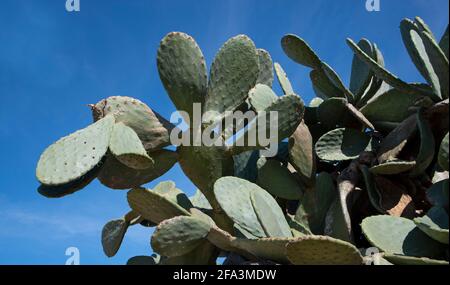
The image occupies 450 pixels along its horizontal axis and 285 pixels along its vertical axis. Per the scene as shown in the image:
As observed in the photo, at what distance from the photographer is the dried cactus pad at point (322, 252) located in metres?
1.42

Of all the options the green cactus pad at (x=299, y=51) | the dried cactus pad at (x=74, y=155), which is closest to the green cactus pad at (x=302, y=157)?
the green cactus pad at (x=299, y=51)

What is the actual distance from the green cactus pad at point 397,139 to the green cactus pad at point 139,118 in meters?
0.81

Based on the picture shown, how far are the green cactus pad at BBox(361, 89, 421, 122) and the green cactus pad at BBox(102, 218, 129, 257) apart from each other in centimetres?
113

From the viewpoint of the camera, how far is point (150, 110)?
79.3 inches

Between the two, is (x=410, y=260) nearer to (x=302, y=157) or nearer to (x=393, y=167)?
(x=393, y=167)

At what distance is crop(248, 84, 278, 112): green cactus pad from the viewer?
2.01 meters

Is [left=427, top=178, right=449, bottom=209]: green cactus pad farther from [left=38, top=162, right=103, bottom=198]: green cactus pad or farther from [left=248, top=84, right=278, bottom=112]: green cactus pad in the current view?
[left=38, top=162, right=103, bottom=198]: green cactus pad

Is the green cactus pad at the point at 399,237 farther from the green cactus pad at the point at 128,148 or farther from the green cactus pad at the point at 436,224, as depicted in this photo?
the green cactus pad at the point at 128,148

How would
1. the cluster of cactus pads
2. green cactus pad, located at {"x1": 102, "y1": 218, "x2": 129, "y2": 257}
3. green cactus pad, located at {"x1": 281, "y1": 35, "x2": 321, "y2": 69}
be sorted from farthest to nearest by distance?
green cactus pad, located at {"x1": 102, "y1": 218, "x2": 129, "y2": 257} < green cactus pad, located at {"x1": 281, "y1": 35, "x2": 321, "y2": 69} < the cluster of cactus pads

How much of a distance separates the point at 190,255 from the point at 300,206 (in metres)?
0.45

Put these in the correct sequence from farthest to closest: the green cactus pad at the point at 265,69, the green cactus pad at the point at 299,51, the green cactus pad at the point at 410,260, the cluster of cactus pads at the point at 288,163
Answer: the green cactus pad at the point at 265,69, the green cactus pad at the point at 299,51, the cluster of cactus pads at the point at 288,163, the green cactus pad at the point at 410,260

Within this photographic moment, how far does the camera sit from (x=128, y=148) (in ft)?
5.64

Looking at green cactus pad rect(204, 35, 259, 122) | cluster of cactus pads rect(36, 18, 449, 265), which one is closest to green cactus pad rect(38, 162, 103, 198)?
cluster of cactus pads rect(36, 18, 449, 265)
